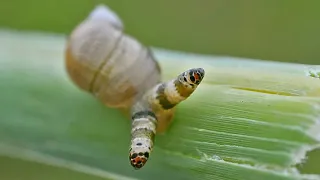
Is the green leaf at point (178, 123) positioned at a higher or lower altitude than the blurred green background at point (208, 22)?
lower

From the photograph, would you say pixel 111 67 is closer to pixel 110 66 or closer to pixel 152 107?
pixel 110 66

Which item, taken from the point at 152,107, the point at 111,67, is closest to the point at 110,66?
the point at 111,67

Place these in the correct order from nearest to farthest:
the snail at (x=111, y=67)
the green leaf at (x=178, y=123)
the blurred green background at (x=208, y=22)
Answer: the green leaf at (x=178, y=123) → the snail at (x=111, y=67) → the blurred green background at (x=208, y=22)

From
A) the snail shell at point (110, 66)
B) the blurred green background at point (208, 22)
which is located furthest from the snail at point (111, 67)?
the blurred green background at point (208, 22)

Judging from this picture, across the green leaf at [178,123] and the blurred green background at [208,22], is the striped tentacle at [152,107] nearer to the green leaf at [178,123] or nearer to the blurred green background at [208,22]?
the green leaf at [178,123]

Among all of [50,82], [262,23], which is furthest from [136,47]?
[262,23]

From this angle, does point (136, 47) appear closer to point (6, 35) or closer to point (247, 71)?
point (247, 71)

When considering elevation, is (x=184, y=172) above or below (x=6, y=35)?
below

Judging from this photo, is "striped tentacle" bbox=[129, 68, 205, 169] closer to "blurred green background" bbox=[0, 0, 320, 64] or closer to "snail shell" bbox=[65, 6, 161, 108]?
"snail shell" bbox=[65, 6, 161, 108]
